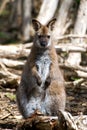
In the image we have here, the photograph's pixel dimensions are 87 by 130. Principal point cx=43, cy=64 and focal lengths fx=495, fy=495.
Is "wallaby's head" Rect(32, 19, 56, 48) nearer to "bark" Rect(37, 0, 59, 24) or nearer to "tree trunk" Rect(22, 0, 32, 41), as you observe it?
"bark" Rect(37, 0, 59, 24)

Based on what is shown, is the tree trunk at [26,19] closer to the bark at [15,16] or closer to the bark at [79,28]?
the bark at [15,16]

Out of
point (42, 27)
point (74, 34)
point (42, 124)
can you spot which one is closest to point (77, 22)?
point (74, 34)

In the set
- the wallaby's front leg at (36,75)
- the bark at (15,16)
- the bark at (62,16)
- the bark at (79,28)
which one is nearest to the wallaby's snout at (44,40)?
the wallaby's front leg at (36,75)

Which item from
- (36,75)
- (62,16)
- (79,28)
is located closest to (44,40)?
(36,75)

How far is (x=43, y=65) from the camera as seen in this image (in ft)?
24.5

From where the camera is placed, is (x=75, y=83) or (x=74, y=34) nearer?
(x=75, y=83)

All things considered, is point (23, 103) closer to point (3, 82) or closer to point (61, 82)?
point (61, 82)

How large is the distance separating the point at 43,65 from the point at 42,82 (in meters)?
0.26

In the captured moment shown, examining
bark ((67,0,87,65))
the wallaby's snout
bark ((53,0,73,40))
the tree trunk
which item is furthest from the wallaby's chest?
the tree trunk

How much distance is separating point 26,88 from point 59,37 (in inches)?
154

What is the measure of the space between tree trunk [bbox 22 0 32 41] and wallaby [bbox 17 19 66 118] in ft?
34.9

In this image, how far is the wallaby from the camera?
283 inches

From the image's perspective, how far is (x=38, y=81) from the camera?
7.38 meters

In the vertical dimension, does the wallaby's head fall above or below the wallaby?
above
